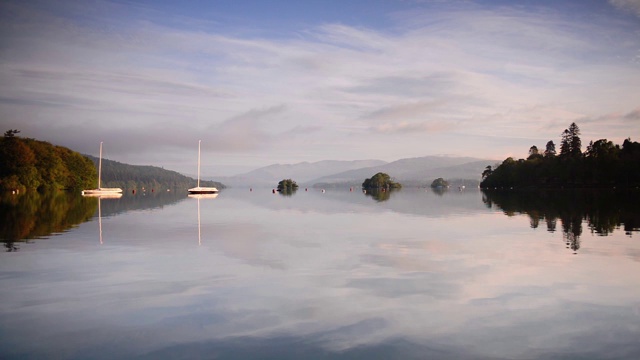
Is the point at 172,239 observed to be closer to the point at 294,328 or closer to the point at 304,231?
the point at 304,231

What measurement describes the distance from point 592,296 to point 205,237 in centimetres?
2413

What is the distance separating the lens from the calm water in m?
11.8

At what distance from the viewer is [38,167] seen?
155 metres

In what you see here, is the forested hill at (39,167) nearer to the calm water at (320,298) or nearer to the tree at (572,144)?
the calm water at (320,298)

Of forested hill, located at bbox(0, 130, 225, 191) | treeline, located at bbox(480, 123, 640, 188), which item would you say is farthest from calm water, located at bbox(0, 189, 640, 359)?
treeline, located at bbox(480, 123, 640, 188)

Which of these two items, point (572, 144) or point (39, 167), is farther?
point (572, 144)

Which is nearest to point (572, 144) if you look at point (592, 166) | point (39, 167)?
point (592, 166)

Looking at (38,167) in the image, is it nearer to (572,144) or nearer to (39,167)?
(39,167)

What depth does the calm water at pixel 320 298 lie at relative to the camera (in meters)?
11.8

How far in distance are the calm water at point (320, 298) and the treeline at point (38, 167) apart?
424 feet

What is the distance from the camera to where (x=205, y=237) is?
33625 millimetres

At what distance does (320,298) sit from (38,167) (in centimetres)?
16486

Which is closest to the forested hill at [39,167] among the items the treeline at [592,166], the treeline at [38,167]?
the treeline at [38,167]

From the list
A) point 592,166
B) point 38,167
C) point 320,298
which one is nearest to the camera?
point 320,298
